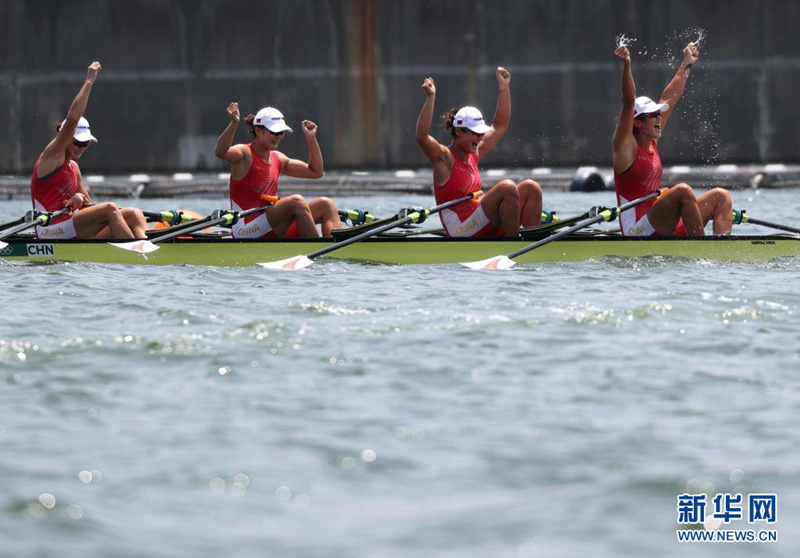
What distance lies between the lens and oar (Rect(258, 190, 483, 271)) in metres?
11.0

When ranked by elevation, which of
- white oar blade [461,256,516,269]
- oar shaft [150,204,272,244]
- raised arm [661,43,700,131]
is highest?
raised arm [661,43,700,131]

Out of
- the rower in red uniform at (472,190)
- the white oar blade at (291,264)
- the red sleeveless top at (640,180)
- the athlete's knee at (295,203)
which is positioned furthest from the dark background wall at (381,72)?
the white oar blade at (291,264)

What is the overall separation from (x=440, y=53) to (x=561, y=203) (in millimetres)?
5170

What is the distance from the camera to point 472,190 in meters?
11.5

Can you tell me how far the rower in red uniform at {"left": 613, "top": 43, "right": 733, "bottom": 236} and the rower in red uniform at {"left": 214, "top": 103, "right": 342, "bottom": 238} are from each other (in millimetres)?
2545

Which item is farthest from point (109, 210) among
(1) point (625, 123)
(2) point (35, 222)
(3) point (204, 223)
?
(1) point (625, 123)

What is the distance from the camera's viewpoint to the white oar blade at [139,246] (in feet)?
36.9

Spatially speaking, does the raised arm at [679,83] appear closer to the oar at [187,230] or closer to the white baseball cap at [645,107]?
the white baseball cap at [645,107]

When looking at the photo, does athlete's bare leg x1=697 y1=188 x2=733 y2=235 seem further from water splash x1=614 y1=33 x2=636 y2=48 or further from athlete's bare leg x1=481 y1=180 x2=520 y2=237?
water splash x1=614 y1=33 x2=636 y2=48

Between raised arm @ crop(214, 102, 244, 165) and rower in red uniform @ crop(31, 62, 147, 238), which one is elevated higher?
raised arm @ crop(214, 102, 244, 165)

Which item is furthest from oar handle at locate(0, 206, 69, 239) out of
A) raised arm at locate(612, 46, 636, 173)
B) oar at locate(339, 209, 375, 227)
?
raised arm at locate(612, 46, 636, 173)

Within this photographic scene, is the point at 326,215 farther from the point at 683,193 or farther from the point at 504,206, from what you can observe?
the point at 683,193

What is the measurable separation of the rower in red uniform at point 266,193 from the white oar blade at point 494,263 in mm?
1496

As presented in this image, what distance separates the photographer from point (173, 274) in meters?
10.7
